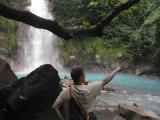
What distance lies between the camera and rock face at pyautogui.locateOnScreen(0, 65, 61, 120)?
7.01 metres

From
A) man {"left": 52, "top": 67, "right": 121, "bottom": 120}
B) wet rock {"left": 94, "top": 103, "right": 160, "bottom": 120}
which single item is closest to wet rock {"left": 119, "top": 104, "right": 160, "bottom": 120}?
wet rock {"left": 94, "top": 103, "right": 160, "bottom": 120}

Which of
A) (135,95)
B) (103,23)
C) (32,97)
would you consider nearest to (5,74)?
(32,97)

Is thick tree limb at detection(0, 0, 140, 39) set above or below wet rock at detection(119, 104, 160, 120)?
above

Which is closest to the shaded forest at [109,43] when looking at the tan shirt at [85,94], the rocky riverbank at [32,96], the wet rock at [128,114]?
the wet rock at [128,114]

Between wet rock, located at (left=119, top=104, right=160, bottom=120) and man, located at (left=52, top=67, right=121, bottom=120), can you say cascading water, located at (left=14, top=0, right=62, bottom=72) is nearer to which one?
wet rock, located at (left=119, top=104, right=160, bottom=120)

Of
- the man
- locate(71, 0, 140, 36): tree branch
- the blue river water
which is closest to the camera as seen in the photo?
locate(71, 0, 140, 36): tree branch

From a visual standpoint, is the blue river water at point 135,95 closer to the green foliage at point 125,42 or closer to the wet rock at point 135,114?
the wet rock at point 135,114

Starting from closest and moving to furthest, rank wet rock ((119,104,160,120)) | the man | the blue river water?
the man < wet rock ((119,104,160,120)) < the blue river water

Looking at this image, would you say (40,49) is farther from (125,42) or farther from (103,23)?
(103,23)

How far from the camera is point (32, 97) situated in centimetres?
705

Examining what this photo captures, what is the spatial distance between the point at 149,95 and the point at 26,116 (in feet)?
42.3

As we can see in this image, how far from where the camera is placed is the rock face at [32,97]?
7012 millimetres

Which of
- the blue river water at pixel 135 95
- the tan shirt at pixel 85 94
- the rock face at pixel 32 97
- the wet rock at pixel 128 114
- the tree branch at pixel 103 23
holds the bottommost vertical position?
the blue river water at pixel 135 95

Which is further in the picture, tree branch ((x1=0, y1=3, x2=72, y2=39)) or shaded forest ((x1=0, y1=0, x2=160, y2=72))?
shaded forest ((x1=0, y1=0, x2=160, y2=72))
